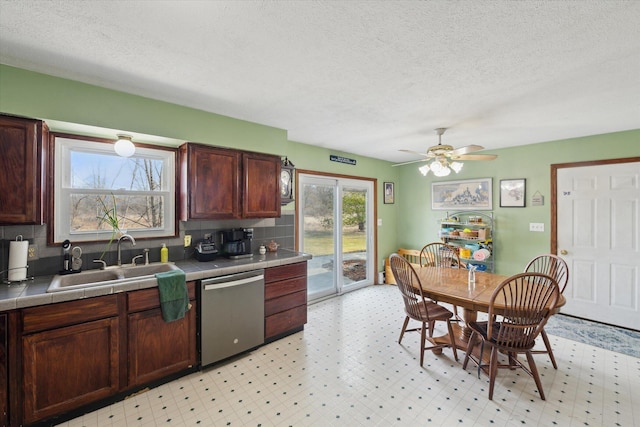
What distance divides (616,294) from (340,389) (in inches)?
145

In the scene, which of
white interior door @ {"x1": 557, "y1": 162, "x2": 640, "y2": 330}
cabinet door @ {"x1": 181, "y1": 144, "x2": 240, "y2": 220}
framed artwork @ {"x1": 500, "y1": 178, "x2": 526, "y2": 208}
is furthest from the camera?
framed artwork @ {"x1": 500, "y1": 178, "x2": 526, "y2": 208}

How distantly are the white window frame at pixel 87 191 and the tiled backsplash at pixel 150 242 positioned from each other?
2.8 inches

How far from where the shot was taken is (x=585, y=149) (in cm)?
352

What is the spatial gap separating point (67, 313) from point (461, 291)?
3.00 metres

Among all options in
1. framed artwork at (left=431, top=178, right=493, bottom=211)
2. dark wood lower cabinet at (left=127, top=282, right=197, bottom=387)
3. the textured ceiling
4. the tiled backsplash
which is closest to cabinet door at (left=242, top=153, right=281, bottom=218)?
the tiled backsplash

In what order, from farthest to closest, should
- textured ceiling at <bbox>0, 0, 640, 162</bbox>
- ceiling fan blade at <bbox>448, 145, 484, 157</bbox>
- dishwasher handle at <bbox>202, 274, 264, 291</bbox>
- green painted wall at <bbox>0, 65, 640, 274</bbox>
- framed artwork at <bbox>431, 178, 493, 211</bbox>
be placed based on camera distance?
1. framed artwork at <bbox>431, 178, 493, 211</bbox>
2. ceiling fan blade at <bbox>448, 145, 484, 157</bbox>
3. dishwasher handle at <bbox>202, 274, 264, 291</bbox>
4. green painted wall at <bbox>0, 65, 640, 274</bbox>
5. textured ceiling at <bbox>0, 0, 640, 162</bbox>

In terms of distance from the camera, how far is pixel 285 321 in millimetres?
2984

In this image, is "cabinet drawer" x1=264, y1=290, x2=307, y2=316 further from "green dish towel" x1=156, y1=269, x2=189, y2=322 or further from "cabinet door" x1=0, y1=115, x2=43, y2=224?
"cabinet door" x1=0, y1=115, x2=43, y2=224

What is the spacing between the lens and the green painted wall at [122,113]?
1946 millimetres

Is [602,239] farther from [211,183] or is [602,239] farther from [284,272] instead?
[211,183]

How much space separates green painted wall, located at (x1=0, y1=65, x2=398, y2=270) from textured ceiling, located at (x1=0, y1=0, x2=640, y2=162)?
0.10m

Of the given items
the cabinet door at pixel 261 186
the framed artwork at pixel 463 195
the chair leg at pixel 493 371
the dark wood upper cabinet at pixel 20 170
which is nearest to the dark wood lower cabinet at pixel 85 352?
A: the dark wood upper cabinet at pixel 20 170

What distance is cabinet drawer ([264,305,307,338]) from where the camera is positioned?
285cm

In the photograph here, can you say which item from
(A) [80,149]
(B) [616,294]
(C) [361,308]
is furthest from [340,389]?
(B) [616,294]
